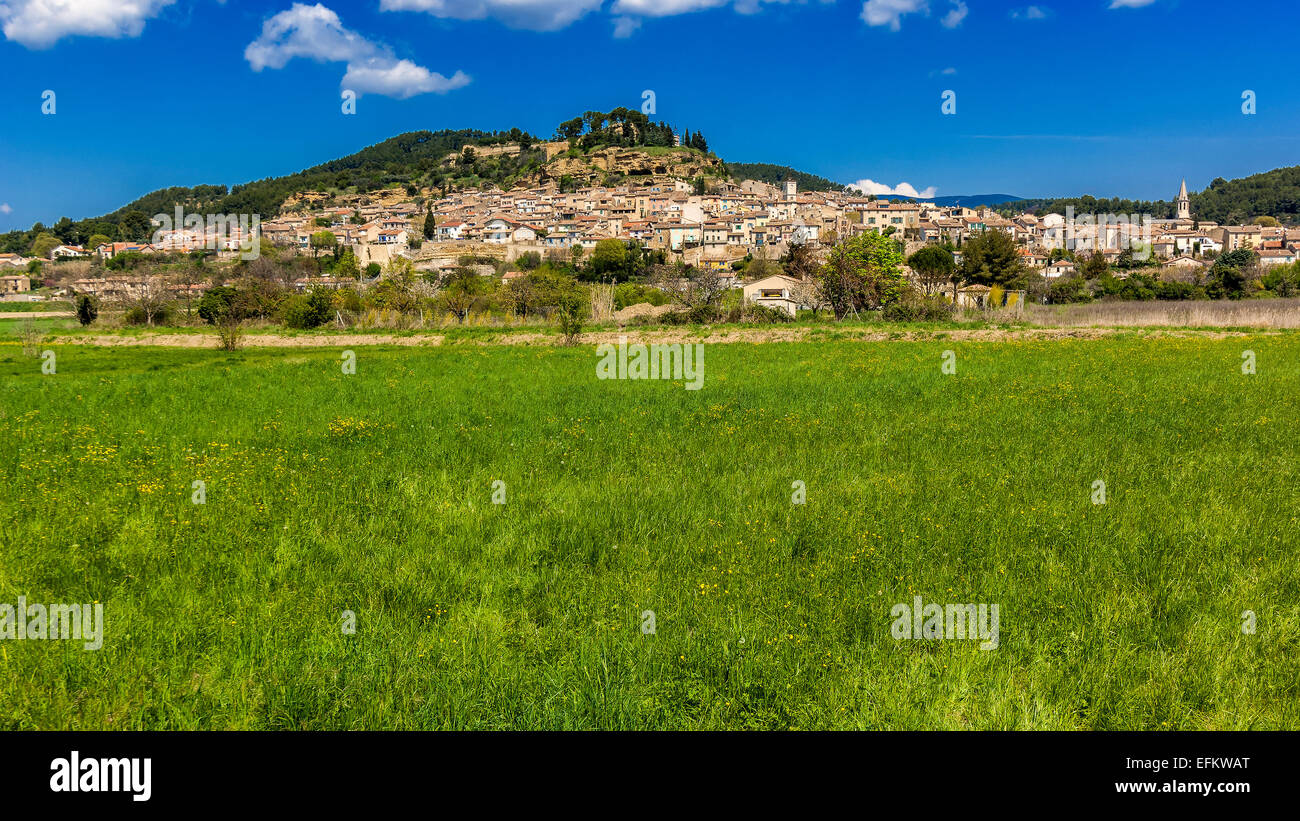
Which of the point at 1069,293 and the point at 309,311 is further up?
the point at 1069,293

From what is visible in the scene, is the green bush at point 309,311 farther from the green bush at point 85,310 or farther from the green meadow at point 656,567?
the green meadow at point 656,567

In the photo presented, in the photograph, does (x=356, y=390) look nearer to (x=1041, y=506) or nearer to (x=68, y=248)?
(x=1041, y=506)

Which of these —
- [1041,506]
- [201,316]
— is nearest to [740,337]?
[1041,506]

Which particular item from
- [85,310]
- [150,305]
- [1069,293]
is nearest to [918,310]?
[1069,293]

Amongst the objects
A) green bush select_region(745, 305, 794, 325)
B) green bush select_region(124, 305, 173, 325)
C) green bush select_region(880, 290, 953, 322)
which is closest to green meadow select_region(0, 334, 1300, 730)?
green bush select_region(880, 290, 953, 322)

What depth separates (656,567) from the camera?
651 cm

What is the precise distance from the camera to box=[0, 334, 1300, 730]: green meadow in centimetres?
438

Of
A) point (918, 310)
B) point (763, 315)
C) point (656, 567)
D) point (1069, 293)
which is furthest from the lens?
point (1069, 293)

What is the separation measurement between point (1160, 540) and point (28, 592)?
35.0 feet

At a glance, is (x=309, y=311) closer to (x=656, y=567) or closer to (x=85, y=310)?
(x=85, y=310)

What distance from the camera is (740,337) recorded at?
3688 centimetres

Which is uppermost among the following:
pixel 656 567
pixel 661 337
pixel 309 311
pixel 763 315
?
pixel 309 311

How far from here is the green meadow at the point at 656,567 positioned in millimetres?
4383

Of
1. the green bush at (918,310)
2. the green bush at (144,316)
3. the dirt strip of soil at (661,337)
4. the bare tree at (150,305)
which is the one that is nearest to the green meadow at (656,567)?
the dirt strip of soil at (661,337)
